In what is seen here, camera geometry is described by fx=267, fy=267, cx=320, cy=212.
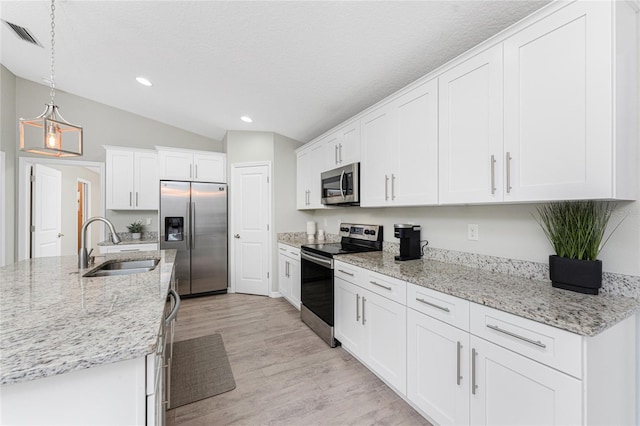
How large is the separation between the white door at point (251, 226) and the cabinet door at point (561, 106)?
3351 mm

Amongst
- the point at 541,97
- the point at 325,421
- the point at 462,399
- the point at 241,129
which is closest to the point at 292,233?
the point at 241,129

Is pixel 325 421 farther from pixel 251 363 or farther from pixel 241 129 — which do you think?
pixel 241 129

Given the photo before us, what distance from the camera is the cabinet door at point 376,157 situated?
2.35 metres

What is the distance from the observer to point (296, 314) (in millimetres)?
3430

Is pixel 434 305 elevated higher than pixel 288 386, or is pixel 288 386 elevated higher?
pixel 434 305

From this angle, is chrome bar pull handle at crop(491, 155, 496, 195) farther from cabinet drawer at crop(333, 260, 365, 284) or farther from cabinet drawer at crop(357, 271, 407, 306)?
cabinet drawer at crop(333, 260, 365, 284)

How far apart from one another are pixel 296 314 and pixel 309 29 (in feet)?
9.97

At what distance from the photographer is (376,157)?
2492 millimetres

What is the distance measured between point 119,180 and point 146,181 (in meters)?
0.35

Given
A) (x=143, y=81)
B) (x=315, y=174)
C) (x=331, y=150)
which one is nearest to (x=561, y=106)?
(x=331, y=150)

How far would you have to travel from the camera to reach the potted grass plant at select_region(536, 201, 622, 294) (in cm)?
133

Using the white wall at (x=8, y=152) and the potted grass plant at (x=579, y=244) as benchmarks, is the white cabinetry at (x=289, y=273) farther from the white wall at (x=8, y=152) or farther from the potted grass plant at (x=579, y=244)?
the white wall at (x=8, y=152)

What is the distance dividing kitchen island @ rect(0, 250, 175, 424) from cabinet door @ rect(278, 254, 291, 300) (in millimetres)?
2717

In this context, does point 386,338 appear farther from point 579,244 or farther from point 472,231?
point 579,244
